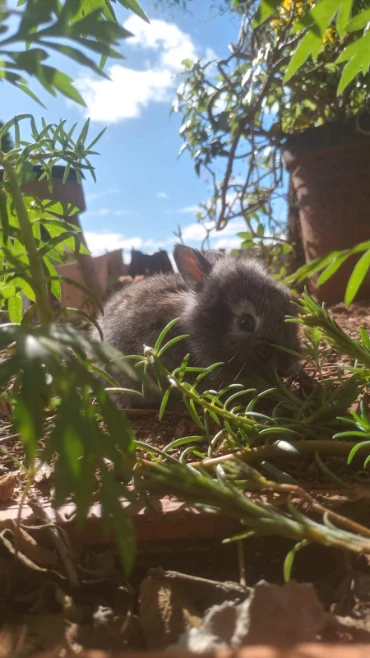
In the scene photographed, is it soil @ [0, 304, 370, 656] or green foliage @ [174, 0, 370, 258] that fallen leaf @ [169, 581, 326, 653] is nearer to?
soil @ [0, 304, 370, 656]

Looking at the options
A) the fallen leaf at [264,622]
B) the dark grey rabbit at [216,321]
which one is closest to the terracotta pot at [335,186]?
the dark grey rabbit at [216,321]

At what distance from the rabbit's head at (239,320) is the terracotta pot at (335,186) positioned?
1263mm

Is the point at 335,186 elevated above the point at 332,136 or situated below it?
below

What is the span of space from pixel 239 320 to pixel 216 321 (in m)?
0.11

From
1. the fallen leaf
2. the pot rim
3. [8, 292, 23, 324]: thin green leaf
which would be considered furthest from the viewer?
the pot rim

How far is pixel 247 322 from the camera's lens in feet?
7.55

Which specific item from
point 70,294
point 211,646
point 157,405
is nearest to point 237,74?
point 70,294

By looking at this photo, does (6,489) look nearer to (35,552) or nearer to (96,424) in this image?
(35,552)

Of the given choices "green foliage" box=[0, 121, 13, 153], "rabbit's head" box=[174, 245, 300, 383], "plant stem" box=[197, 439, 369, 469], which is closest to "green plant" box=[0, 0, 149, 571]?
"plant stem" box=[197, 439, 369, 469]

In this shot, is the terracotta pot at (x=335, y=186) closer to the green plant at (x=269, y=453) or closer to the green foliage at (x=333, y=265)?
the green plant at (x=269, y=453)

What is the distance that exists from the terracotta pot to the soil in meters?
2.62

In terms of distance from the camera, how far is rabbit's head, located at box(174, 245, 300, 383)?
2.15 meters

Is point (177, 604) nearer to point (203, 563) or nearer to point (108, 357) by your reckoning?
point (203, 563)

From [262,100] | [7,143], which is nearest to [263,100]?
[262,100]
